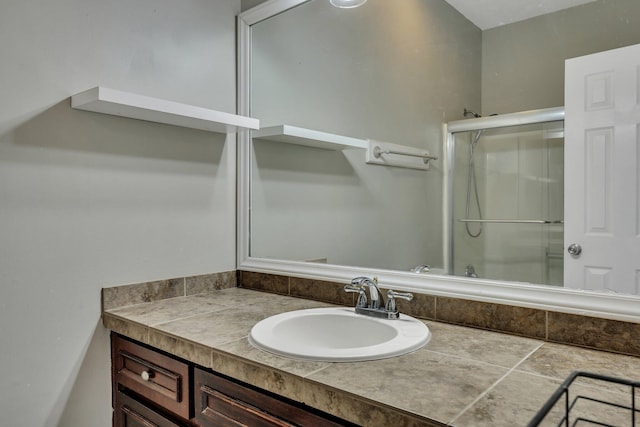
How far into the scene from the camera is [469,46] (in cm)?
145

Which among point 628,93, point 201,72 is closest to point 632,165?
point 628,93

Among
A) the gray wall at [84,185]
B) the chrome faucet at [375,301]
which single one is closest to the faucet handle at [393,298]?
the chrome faucet at [375,301]

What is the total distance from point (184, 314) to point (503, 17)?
1.40 m

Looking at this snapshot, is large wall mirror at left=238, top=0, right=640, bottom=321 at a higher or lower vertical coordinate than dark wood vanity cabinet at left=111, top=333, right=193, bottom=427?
higher

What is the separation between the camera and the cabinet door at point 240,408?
0.96 m

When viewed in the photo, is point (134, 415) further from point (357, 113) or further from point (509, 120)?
point (509, 120)

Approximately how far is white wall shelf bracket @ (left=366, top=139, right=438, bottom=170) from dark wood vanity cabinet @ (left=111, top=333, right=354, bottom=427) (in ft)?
3.12

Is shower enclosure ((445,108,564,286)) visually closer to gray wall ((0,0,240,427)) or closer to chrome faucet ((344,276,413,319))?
chrome faucet ((344,276,413,319))

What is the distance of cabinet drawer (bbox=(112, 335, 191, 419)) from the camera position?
1257 millimetres

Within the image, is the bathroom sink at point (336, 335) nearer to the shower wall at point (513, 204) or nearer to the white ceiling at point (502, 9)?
the shower wall at point (513, 204)

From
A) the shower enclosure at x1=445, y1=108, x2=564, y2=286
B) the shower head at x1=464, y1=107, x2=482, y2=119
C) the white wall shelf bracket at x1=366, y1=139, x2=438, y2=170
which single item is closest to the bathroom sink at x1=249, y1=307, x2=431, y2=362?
the shower enclosure at x1=445, y1=108, x2=564, y2=286

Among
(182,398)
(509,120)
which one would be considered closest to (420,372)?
(182,398)

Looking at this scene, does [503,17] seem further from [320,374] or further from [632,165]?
[320,374]

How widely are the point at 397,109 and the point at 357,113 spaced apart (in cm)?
18
